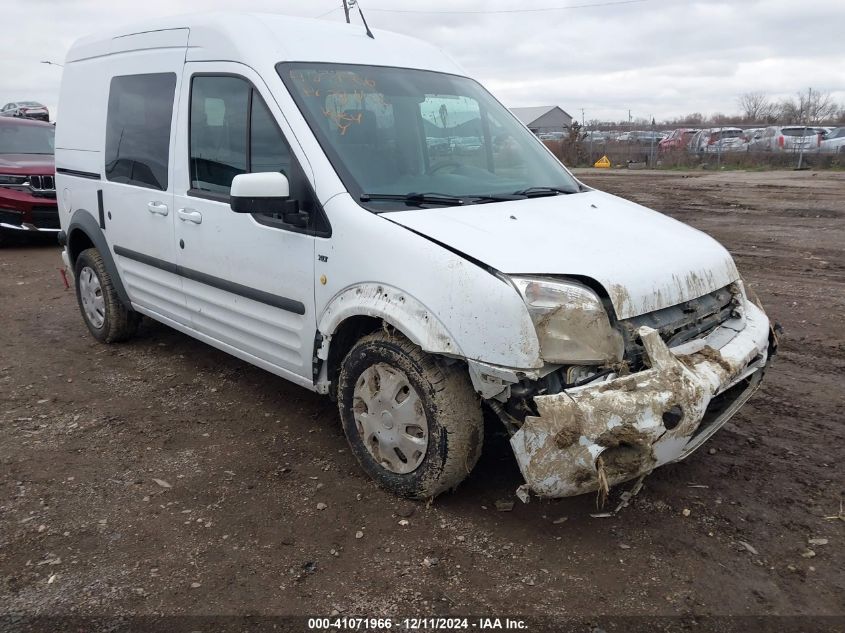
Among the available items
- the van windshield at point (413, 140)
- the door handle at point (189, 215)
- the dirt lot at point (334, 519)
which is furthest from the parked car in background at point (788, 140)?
the door handle at point (189, 215)

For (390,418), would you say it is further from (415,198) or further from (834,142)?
(834,142)

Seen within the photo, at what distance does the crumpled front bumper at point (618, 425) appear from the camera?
261 cm

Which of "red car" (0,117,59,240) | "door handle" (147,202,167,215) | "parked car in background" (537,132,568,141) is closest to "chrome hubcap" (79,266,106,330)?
"door handle" (147,202,167,215)

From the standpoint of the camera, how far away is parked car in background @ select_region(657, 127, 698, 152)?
92.3 feet

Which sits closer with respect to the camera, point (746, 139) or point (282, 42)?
point (282, 42)

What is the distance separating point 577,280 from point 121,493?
96.2 inches

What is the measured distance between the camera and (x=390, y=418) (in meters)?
3.23

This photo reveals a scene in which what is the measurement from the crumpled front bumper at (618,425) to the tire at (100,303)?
3.85 meters

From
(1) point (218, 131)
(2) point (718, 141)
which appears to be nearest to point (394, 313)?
(1) point (218, 131)

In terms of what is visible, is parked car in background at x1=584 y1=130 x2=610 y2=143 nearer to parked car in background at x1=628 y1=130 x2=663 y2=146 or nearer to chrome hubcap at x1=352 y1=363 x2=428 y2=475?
parked car in background at x1=628 y1=130 x2=663 y2=146

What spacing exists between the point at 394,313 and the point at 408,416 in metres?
0.49

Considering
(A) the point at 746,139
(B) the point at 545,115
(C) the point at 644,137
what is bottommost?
(A) the point at 746,139

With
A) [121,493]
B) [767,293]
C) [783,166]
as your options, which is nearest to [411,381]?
[121,493]

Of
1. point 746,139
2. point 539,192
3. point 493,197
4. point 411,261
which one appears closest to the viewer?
point 411,261
